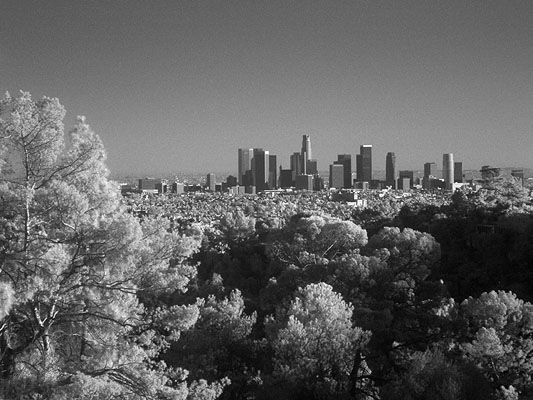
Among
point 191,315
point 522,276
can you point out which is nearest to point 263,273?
point 522,276

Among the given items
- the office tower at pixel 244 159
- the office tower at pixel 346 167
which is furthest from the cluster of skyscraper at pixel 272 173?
the office tower at pixel 346 167

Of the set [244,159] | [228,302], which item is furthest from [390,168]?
[228,302]

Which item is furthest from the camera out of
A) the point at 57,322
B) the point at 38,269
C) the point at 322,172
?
the point at 322,172

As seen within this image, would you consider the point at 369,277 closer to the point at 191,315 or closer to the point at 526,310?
the point at 526,310

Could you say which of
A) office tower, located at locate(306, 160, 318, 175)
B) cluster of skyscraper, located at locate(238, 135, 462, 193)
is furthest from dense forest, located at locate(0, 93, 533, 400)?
office tower, located at locate(306, 160, 318, 175)

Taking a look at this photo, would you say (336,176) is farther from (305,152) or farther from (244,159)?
(244,159)

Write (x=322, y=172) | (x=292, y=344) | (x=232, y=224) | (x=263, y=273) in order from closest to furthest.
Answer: (x=292, y=344) < (x=263, y=273) < (x=232, y=224) < (x=322, y=172)

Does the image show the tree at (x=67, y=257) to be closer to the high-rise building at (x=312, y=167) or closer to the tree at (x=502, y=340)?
the tree at (x=502, y=340)

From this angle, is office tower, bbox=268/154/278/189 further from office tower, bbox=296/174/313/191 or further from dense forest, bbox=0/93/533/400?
dense forest, bbox=0/93/533/400
